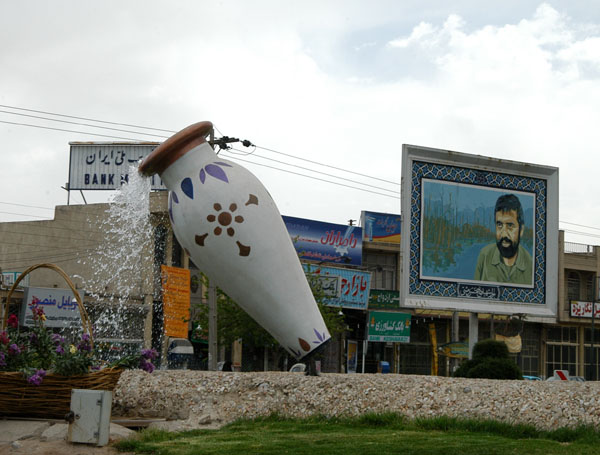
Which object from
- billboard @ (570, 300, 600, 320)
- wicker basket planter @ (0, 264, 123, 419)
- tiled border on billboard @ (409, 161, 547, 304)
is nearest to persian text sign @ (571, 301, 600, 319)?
billboard @ (570, 300, 600, 320)

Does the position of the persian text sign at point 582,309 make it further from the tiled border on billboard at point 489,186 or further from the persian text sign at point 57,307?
the tiled border on billboard at point 489,186

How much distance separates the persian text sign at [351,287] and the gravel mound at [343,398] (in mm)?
22524

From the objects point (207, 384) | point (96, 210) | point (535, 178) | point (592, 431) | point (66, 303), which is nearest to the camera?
point (592, 431)

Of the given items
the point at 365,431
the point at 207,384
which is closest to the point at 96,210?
the point at 207,384

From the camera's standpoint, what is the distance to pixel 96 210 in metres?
33.7

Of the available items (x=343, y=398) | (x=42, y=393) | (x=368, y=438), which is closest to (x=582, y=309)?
(x=343, y=398)

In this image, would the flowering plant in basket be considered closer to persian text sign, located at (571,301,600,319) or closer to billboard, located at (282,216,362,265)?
billboard, located at (282,216,362,265)

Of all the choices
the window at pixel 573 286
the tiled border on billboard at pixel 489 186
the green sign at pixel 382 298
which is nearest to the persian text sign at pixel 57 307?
the green sign at pixel 382 298

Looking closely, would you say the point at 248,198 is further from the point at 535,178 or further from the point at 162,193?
the point at 162,193

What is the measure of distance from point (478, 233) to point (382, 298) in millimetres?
21508

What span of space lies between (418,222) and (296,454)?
767 cm

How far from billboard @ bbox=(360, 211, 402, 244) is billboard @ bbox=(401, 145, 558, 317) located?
75.2ft

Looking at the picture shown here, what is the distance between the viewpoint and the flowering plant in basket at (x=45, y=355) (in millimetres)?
7656

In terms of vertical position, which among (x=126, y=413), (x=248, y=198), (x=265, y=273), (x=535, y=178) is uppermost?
(x=535, y=178)
